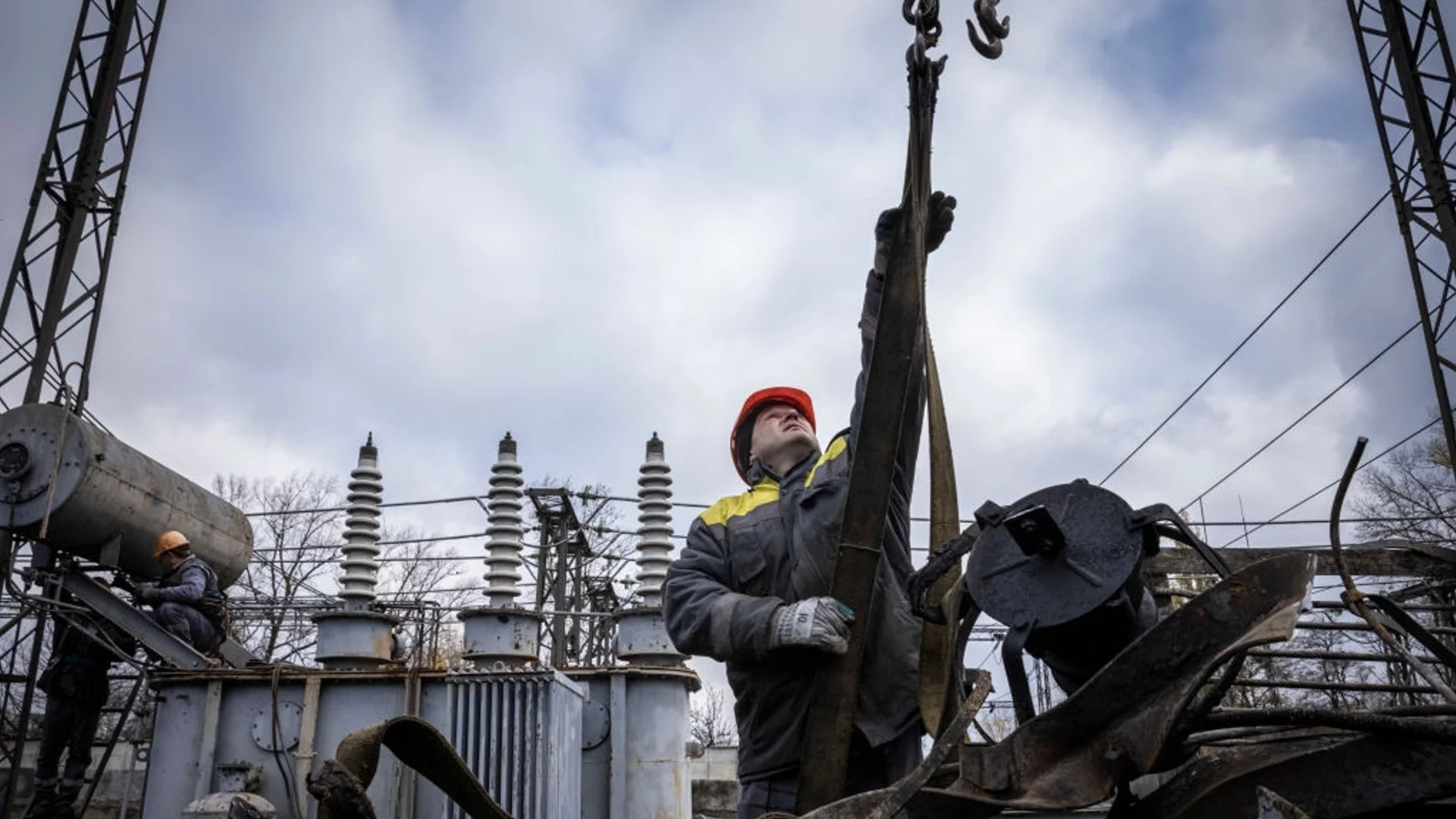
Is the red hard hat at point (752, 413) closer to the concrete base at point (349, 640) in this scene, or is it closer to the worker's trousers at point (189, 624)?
the worker's trousers at point (189, 624)

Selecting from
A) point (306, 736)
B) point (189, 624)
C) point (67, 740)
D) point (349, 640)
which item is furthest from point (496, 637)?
point (67, 740)

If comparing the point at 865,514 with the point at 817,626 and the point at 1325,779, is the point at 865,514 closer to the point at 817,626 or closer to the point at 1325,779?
the point at 817,626

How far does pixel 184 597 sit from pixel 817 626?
7.92 meters

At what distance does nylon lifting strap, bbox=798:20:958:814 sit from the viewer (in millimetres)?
2299

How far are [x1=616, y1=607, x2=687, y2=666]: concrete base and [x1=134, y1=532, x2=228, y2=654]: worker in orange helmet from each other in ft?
11.2

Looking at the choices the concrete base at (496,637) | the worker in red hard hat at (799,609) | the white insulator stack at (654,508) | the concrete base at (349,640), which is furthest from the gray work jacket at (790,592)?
the white insulator stack at (654,508)

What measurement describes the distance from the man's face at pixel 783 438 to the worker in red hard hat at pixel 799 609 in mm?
67

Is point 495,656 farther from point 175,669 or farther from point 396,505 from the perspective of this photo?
point 396,505

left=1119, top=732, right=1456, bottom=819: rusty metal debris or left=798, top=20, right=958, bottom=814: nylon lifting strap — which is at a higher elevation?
left=798, top=20, right=958, bottom=814: nylon lifting strap

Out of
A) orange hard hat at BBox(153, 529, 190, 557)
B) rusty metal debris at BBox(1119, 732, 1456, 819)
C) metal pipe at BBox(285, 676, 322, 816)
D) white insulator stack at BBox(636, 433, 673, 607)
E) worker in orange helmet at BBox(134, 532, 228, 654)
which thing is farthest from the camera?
white insulator stack at BBox(636, 433, 673, 607)

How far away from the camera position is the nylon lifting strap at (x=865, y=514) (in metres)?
2.30

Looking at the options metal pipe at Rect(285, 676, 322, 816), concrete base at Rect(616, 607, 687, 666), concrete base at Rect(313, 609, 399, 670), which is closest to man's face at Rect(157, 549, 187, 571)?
concrete base at Rect(313, 609, 399, 670)

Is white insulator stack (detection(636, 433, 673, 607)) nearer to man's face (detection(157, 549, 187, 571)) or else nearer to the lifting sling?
→ man's face (detection(157, 549, 187, 571))

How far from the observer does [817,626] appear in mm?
2297
